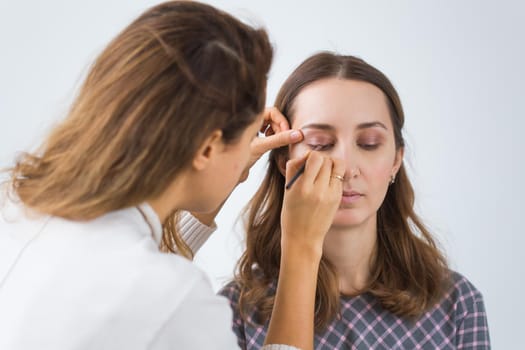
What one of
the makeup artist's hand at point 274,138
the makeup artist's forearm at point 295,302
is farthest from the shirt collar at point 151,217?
the makeup artist's hand at point 274,138

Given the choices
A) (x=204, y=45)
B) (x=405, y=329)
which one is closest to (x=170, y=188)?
(x=204, y=45)

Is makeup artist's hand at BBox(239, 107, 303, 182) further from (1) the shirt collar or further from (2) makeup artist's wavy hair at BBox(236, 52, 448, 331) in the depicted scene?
(1) the shirt collar

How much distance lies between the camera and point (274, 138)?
5.30 ft

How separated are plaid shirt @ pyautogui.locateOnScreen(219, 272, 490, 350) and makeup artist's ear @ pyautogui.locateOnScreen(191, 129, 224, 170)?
67cm

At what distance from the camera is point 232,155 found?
1146 millimetres

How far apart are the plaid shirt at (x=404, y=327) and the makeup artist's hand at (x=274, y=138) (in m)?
0.37

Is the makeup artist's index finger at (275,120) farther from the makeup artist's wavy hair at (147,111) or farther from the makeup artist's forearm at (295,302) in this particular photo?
the makeup artist's wavy hair at (147,111)

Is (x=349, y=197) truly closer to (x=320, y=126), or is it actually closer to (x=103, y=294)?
(x=320, y=126)

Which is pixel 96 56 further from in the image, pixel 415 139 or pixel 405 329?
pixel 415 139

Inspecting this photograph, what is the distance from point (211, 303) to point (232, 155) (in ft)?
0.78

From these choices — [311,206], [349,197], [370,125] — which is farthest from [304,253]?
[370,125]

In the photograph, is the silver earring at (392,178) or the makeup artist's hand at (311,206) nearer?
the makeup artist's hand at (311,206)

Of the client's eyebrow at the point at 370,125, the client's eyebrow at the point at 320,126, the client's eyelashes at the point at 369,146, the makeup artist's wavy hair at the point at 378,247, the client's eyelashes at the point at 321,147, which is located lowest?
the makeup artist's wavy hair at the point at 378,247

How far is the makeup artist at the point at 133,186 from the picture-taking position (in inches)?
39.0
